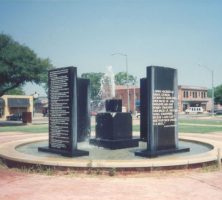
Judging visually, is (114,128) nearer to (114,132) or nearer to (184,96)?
(114,132)

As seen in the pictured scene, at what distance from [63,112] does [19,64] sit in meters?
29.0

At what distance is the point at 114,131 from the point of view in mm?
13188

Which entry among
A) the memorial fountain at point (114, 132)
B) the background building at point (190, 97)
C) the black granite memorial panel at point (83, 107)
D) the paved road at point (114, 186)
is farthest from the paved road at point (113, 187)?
the background building at point (190, 97)

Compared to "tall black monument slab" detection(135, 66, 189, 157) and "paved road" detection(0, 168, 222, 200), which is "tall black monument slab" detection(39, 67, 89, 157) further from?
"tall black monument slab" detection(135, 66, 189, 157)

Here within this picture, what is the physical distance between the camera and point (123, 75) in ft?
454

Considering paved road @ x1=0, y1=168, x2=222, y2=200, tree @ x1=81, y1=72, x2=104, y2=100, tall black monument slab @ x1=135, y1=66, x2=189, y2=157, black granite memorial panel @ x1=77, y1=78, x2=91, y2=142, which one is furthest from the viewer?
tree @ x1=81, y1=72, x2=104, y2=100

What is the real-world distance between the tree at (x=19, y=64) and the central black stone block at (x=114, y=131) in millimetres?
26731

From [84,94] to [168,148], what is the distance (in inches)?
192

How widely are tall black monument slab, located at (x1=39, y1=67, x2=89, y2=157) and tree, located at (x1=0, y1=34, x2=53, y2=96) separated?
90.7 ft

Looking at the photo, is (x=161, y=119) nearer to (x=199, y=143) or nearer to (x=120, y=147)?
(x=120, y=147)

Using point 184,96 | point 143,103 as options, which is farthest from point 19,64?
point 184,96

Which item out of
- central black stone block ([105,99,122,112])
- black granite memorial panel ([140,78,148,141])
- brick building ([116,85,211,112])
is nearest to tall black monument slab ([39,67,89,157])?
central black stone block ([105,99,122,112])

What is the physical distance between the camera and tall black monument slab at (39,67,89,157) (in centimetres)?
1098

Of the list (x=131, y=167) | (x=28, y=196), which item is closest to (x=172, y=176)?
(x=131, y=167)
